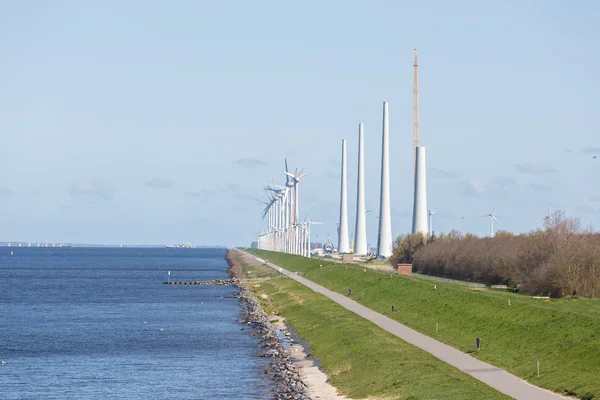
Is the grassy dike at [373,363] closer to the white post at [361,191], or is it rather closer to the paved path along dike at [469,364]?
the paved path along dike at [469,364]

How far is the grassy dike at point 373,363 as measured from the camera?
3481 cm

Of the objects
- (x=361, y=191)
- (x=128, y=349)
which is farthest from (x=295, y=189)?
(x=128, y=349)

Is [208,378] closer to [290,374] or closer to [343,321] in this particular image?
[290,374]

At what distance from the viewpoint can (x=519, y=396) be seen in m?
32.8

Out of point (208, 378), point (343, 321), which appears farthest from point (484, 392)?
point (343, 321)


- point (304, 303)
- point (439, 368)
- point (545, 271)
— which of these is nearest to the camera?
point (439, 368)

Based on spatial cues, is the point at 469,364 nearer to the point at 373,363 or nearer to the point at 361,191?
the point at 373,363

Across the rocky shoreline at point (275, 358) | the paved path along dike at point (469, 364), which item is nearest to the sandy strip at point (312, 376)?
the rocky shoreline at point (275, 358)

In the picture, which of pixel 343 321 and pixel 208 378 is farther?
pixel 343 321

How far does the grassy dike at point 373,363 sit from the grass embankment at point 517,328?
2733 millimetres

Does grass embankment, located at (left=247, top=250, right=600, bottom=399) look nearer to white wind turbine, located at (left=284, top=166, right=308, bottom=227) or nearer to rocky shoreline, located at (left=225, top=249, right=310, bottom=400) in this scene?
rocky shoreline, located at (left=225, top=249, right=310, bottom=400)

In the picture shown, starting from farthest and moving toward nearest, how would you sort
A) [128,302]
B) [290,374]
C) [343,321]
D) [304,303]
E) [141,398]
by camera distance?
[128,302] → [304,303] → [343,321] → [290,374] → [141,398]

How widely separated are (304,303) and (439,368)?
4163 cm

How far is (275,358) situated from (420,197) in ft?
266
